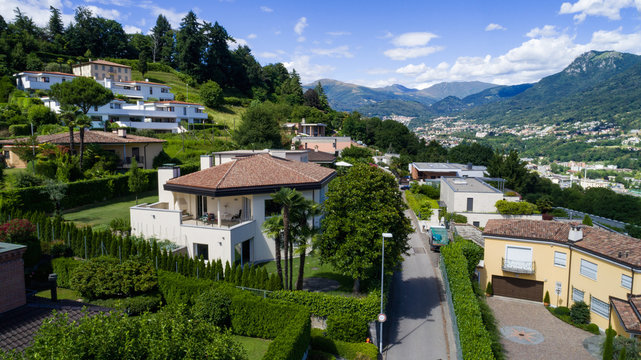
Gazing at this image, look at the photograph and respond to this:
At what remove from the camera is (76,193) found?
118 ft

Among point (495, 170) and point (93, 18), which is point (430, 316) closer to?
point (495, 170)

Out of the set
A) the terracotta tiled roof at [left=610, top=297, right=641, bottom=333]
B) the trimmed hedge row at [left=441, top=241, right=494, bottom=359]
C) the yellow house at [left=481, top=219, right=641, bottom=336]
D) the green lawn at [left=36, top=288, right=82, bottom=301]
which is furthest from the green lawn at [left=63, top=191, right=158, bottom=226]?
the terracotta tiled roof at [left=610, top=297, right=641, bottom=333]

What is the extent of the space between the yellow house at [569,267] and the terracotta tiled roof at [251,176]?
15.7m

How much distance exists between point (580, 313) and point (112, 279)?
1159 inches

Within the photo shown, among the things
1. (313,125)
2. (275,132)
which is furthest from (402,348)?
(313,125)

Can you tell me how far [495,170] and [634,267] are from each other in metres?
57.6

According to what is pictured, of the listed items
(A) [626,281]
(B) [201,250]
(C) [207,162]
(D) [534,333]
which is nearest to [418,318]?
(D) [534,333]

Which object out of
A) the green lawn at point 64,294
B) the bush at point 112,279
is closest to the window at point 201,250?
the bush at point 112,279

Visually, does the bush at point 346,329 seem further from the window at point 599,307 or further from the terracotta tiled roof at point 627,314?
the window at point 599,307

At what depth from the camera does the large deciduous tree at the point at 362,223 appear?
2167cm

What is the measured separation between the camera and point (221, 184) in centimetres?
2730

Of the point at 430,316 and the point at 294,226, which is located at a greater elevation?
the point at 294,226

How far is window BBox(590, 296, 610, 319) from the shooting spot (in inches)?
952

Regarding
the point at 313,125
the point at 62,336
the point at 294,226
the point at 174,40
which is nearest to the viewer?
the point at 62,336
